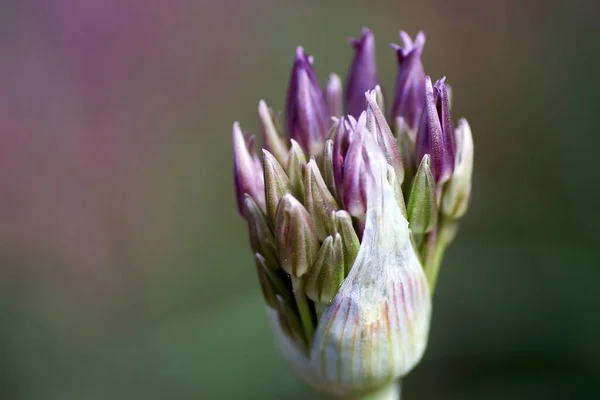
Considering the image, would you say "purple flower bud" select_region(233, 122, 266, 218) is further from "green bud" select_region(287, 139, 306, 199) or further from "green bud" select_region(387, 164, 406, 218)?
"green bud" select_region(387, 164, 406, 218)

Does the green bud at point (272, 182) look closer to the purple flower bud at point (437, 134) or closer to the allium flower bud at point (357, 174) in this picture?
the allium flower bud at point (357, 174)

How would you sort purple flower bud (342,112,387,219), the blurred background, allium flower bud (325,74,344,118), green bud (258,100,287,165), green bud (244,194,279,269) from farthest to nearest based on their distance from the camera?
the blurred background < allium flower bud (325,74,344,118) < green bud (258,100,287,165) < green bud (244,194,279,269) < purple flower bud (342,112,387,219)

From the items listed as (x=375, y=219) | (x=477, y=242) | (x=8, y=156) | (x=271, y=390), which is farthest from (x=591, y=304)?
(x=8, y=156)

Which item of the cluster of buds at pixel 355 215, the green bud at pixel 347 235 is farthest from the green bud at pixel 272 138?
the green bud at pixel 347 235

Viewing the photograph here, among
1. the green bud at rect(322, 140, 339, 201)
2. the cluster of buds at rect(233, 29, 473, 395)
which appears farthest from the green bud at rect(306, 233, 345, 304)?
the green bud at rect(322, 140, 339, 201)

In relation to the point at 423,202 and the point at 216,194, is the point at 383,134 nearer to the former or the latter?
the point at 423,202

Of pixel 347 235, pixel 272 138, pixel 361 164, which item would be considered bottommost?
pixel 347 235

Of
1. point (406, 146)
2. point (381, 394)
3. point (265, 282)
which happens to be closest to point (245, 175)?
point (265, 282)
